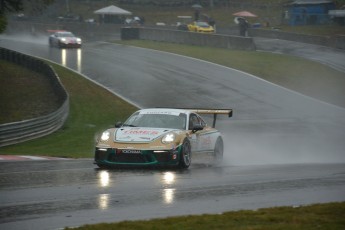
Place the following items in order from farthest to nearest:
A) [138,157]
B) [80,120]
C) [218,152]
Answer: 1. [80,120]
2. [218,152]
3. [138,157]

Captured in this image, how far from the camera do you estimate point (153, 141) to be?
14.5m

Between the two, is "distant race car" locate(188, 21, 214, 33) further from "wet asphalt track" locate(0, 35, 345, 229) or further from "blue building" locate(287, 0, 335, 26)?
"wet asphalt track" locate(0, 35, 345, 229)

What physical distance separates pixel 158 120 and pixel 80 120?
1397 cm

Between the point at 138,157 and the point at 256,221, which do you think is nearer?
the point at 256,221

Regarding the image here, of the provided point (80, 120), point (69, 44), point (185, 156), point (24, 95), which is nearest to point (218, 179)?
point (185, 156)

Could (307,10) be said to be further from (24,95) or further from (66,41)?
(24,95)

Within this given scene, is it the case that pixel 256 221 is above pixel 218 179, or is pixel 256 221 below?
above

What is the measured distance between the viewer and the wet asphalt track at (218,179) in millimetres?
9469

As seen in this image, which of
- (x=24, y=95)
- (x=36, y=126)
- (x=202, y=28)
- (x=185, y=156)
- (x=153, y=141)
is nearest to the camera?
(x=153, y=141)

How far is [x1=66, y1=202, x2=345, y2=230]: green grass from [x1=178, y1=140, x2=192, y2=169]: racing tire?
531 centimetres

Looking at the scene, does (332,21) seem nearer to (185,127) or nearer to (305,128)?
(305,128)

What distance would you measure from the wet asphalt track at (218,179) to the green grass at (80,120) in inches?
72.8

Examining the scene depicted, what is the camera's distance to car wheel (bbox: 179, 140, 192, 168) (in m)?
14.7

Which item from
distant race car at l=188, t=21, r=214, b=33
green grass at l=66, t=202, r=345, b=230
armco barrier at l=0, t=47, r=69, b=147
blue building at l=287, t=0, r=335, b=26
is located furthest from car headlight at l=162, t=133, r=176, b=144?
blue building at l=287, t=0, r=335, b=26
